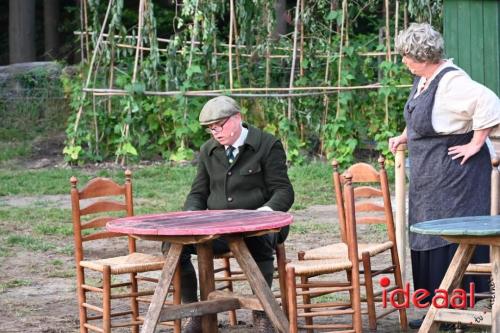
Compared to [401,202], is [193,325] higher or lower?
lower

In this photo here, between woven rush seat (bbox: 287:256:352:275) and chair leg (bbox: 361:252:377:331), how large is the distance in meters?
0.12

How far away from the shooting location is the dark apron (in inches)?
253

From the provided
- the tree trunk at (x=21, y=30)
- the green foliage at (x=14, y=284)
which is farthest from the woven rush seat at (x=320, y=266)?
the tree trunk at (x=21, y=30)

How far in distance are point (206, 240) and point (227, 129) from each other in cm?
95

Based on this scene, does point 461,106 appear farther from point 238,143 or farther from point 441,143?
point 238,143

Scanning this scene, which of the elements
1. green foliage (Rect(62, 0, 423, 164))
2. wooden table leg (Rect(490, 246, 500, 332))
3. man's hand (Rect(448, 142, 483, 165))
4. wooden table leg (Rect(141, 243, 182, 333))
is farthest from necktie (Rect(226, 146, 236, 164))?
green foliage (Rect(62, 0, 423, 164))

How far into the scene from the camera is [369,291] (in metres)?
6.42

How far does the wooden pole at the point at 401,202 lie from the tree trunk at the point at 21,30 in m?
14.9

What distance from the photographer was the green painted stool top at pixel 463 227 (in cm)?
505

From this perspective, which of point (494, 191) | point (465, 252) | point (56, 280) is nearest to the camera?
point (465, 252)

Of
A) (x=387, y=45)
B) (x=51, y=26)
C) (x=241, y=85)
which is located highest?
(x=51, y=26)

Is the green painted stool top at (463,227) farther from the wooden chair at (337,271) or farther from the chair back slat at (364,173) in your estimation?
the chair back slat at (364,173)

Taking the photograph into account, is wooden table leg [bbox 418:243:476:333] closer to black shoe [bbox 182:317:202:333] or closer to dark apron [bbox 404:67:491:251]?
dark apron [bbox 404:67:491:251]

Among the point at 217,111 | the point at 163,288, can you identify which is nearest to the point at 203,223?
the point at 163,288
